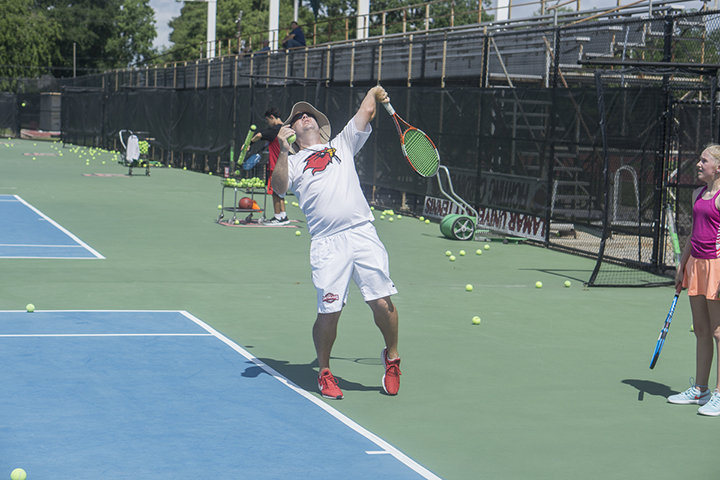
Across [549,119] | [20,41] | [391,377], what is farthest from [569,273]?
[20,41]

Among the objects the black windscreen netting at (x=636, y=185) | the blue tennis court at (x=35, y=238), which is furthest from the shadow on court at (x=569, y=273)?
the blue tennis court at (x=35, y=238)

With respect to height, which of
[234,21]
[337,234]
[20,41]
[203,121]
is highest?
[234,21]

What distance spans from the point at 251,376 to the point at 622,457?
105 inches

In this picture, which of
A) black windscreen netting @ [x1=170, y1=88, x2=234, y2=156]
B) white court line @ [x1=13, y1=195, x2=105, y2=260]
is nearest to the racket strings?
white court line @ [x1=13, y1=195, x2=105, y2=260]

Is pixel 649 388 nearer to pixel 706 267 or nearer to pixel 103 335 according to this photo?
pixel 706 267

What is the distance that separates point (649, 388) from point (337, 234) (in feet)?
8.53

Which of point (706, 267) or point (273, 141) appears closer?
point (706, 267)

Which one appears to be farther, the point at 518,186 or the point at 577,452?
the point at 518,186

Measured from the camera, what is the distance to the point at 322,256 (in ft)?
18.6

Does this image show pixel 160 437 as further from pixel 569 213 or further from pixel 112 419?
pixel 569 213

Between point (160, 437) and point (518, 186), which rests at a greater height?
point (518, 186)

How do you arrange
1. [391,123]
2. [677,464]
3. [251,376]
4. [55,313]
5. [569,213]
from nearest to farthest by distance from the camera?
→ [677,464], [251,376], [55,313], [569,213], [391,123]

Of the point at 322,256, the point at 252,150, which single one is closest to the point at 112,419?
the point at 322,256

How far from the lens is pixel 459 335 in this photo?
7.81 m
